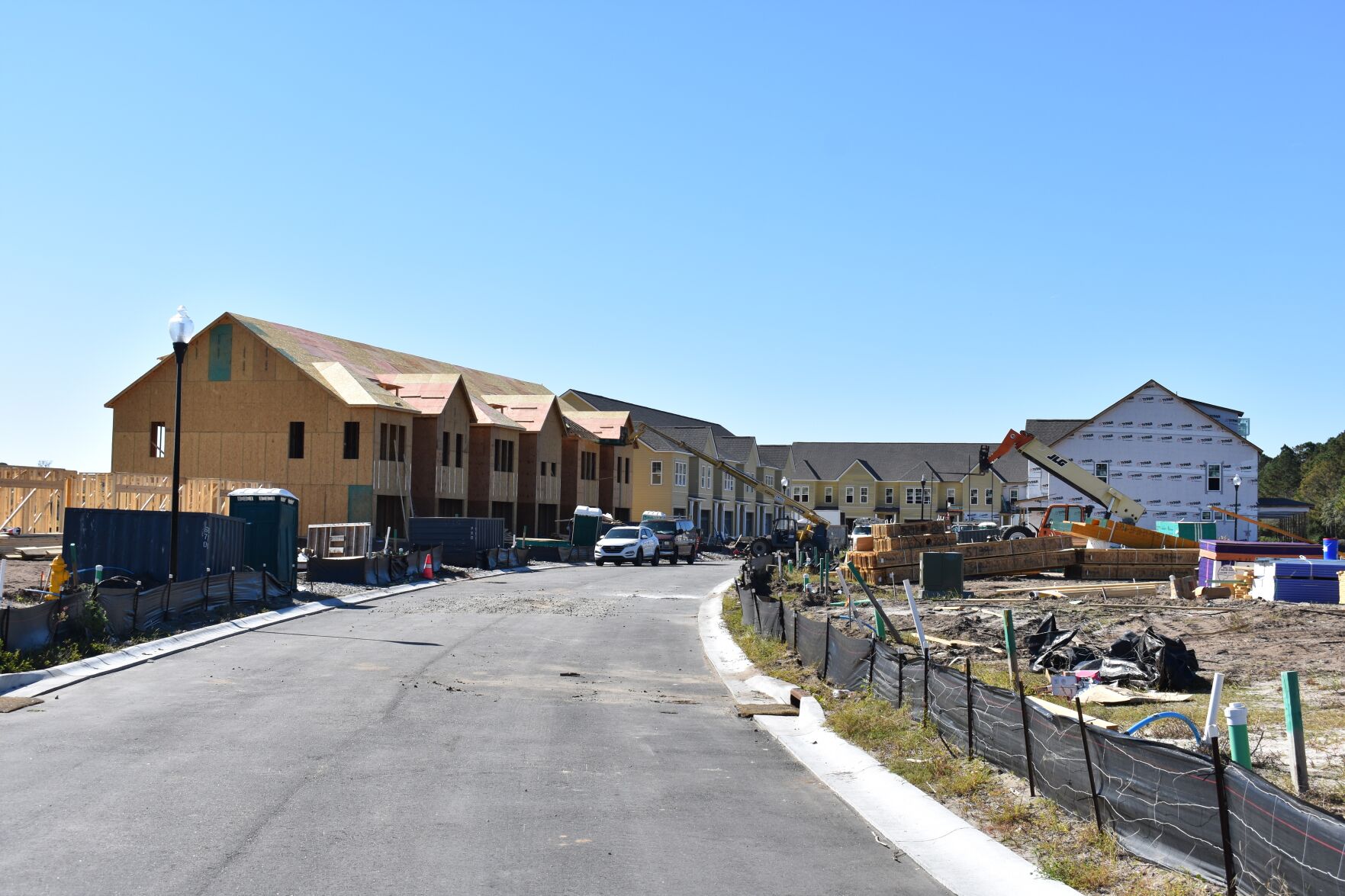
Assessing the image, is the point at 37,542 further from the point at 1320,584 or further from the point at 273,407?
the point at 1320,584

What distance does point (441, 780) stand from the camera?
986cm

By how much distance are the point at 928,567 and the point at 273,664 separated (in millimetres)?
17078

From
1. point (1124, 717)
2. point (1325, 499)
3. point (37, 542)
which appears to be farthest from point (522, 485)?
point (1325, 499)

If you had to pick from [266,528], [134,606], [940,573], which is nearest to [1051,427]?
[940,573]

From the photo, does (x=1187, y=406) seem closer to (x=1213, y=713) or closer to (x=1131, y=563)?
(x=1131, y=563)

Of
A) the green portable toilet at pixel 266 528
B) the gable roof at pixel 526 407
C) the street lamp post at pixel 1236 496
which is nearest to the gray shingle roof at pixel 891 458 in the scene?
the street lamp post at pixel 1236 496

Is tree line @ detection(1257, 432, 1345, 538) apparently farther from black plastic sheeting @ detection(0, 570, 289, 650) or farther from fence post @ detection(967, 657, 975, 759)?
fence post @ detection(967, 657, 975, 759)

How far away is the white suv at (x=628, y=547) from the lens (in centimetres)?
4881

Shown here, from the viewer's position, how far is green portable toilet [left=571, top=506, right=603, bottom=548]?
56656 millimetres

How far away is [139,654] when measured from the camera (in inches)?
683

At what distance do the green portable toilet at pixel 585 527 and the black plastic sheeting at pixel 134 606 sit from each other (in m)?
29.4

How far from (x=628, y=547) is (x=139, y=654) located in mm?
32380

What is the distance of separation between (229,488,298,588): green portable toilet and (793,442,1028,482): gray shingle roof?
90.8 meters

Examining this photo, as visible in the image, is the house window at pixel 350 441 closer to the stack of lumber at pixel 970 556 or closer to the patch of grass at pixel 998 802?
the stack of lumber at pixel 970 556
